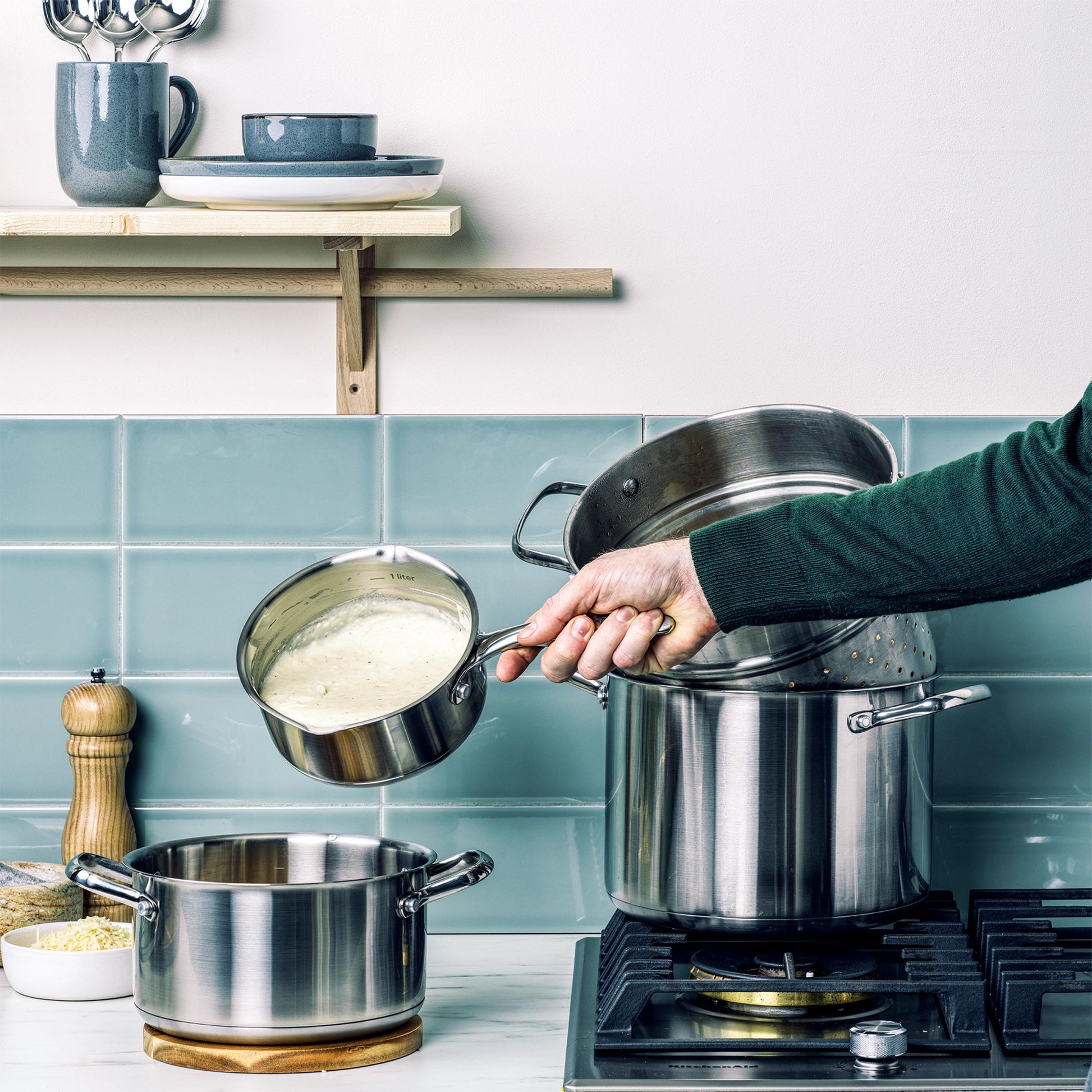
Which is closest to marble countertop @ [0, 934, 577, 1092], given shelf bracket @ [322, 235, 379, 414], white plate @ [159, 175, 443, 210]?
shelf bracket @ [322, 235, 379, 414]

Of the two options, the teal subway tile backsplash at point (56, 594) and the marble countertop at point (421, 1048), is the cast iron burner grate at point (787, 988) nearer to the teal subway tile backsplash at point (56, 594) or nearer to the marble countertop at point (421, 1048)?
the marble countertop at point (421, 1048)

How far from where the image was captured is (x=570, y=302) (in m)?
1.56

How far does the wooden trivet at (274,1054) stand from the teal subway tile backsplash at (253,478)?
0.54 meters

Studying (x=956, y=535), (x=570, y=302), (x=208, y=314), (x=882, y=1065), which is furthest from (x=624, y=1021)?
(x=208, y=314)

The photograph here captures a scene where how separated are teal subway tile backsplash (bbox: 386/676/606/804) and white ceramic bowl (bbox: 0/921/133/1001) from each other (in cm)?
34

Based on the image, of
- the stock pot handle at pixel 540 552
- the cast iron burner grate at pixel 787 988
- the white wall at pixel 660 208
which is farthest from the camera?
the white wall at pixel 660 208

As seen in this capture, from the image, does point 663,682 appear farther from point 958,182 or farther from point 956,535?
point 958,182

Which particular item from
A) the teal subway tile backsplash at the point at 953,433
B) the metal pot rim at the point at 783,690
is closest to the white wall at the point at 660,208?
the teal subway tile backsplash at the point at 953,433

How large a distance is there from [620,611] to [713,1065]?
0.36 m

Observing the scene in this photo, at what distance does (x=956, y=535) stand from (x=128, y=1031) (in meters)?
0.80

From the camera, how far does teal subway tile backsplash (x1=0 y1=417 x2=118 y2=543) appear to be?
1.56 metres

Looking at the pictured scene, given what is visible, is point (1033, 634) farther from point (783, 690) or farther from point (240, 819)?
point (240, 819)

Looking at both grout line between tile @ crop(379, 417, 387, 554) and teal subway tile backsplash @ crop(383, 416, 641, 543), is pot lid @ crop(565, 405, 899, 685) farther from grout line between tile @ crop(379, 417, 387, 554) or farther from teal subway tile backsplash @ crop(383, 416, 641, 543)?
grout line between tile @ crop(379, 417, 387, 554)

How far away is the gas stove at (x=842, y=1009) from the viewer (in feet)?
3.72
